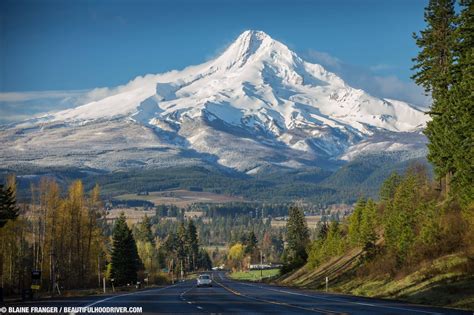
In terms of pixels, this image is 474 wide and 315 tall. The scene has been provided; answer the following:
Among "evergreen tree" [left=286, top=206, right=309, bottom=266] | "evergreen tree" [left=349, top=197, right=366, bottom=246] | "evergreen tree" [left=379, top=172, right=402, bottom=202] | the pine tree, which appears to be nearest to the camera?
the pine tree

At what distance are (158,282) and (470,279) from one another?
107439 mm

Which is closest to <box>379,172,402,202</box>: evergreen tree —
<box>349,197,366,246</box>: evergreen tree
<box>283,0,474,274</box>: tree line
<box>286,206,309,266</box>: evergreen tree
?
<box>349,197,366,246</box>: evergreen tree

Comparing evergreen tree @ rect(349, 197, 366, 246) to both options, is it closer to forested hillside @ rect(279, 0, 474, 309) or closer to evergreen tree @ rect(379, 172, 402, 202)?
evergreen tree @ rect(379, 172, 402, 202)

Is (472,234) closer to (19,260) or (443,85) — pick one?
(443,85)

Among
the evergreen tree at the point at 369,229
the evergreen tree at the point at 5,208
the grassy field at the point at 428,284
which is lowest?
the grassy field at the point at 428,284

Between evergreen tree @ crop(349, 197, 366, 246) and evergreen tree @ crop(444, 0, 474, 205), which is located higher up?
evergreen tree @ crop(444, 0, 474, 205)

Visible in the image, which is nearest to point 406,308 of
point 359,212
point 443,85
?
point 443,85

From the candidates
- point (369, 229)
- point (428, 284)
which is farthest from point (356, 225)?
point (428, 284)

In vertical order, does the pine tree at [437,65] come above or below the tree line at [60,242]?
above

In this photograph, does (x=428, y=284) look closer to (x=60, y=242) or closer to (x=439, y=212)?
(x=439, y=212)

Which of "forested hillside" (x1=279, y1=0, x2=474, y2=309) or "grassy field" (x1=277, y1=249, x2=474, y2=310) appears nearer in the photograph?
"grassy field" (x1=277, y1=249, x2=474, y2=310)

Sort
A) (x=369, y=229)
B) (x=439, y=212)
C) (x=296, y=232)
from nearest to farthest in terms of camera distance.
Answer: (x=439, y=212) < (x=369, y=229) < (x=296, y=232)

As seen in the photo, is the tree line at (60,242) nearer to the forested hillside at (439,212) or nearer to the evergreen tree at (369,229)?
the evergreen tree at (369,229)

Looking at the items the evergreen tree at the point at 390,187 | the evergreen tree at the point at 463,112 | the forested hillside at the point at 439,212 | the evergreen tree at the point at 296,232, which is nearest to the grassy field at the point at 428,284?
the forested hillside at the point at 439,212
